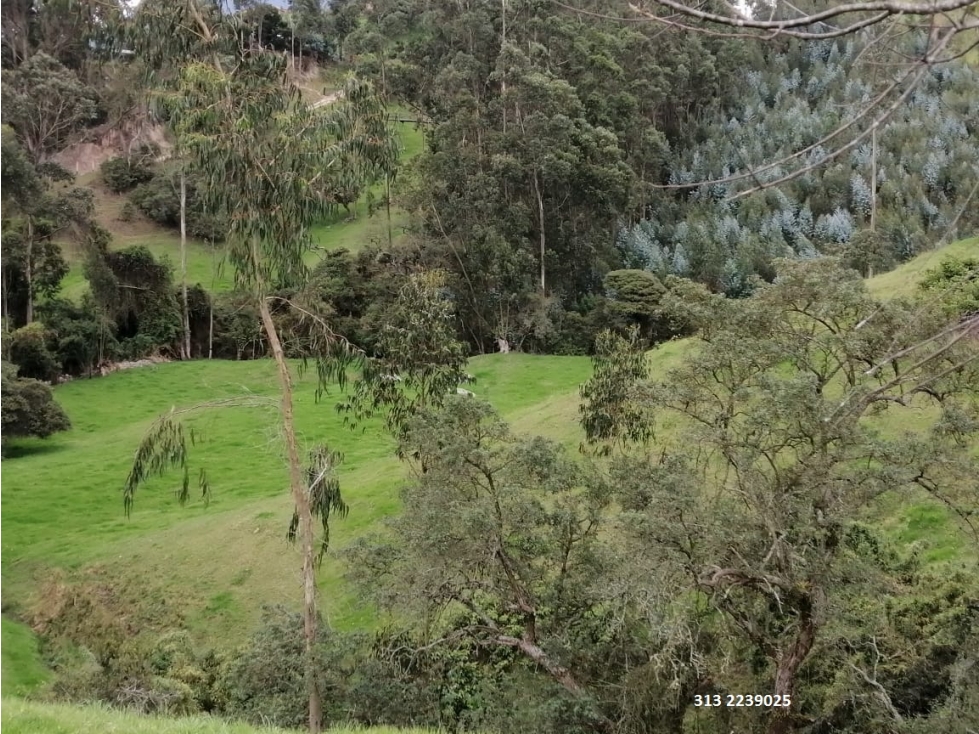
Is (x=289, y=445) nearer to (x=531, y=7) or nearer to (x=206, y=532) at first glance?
(x=206, y=532)

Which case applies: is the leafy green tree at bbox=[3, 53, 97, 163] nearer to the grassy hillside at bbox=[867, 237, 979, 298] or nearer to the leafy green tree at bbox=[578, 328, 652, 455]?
the leafy green tree at bbox=[578, 328, 652, 455]

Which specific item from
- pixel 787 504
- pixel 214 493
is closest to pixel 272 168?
pixel 787 504

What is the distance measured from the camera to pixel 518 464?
10367 millimetres

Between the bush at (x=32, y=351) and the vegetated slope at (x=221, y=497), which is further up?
the bush at (x=32, y=351)

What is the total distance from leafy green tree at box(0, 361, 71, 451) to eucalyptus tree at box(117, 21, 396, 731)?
1883cm

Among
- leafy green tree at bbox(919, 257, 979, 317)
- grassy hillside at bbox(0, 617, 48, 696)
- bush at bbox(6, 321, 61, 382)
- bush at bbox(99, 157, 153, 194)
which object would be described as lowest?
grassy hillside at bbox(0, 617, 48, 696)

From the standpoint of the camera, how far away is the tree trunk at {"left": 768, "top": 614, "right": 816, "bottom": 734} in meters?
8.67

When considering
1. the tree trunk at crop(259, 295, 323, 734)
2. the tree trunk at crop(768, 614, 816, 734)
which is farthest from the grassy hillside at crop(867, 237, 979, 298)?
the tree trunk at crop(259, 295, 323, 734)

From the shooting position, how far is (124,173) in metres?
49.8

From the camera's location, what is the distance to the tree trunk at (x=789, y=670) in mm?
Result: 8672

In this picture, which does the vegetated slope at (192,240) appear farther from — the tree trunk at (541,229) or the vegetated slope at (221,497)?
the vegetated slope at (221,497)

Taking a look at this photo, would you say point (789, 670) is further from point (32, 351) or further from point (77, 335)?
point (77, 335)

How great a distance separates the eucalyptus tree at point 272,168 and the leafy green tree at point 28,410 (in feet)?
61.8

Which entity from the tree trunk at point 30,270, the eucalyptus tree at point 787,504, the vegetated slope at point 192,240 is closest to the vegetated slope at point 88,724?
the eucalyptus tree at point 787,504
